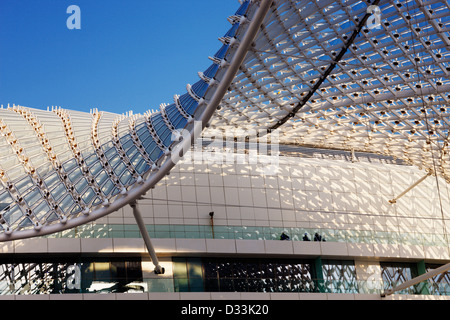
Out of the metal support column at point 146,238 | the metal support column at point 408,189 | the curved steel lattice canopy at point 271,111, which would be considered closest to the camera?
the curved steel lattice canopy at point 271,111

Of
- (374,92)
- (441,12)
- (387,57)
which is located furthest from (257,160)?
(441,12)

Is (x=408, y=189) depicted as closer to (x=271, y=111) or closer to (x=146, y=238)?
(x=271, y=111)

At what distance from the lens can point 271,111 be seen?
4947 centimetres

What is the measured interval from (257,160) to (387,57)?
54.8ft

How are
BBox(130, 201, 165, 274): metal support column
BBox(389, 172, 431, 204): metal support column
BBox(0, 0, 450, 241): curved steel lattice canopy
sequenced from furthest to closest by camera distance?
BBox(389, 172, 431, 204): metal support column, BBox(130, 201, 165, 274): metal support column, BBox(0, 0, 450, 241): curved steel lattice canopy

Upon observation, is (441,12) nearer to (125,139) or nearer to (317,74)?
(317,74)

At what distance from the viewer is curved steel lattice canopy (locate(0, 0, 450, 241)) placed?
37469 millimetres

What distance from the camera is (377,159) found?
62.8 meters

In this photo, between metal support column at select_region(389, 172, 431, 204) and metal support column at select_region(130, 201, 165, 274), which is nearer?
metal support column at select_region(130, 201, 165, 274)

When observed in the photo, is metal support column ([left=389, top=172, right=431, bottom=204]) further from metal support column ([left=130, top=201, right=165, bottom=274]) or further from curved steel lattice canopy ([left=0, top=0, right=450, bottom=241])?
metal support column ([left=130, top=201, right=165, bottom=274])

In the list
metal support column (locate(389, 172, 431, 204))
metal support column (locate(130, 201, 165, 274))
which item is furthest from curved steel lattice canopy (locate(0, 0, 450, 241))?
metal support column (locate(389, 172, 431, 204))

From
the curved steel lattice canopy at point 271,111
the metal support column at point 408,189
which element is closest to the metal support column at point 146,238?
the curved steel lattice canopy at point 271,111

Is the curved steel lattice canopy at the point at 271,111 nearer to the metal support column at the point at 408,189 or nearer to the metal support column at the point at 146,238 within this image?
the metal support column at the point at 146,238

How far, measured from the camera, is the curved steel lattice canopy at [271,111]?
123 ft
